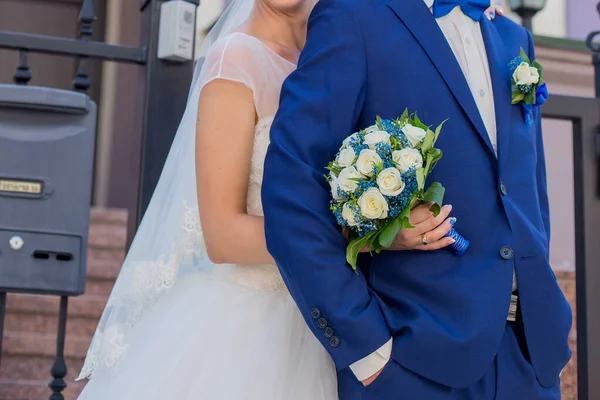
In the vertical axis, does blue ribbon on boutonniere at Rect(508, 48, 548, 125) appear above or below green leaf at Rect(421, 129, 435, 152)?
above

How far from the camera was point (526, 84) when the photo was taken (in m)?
2.14

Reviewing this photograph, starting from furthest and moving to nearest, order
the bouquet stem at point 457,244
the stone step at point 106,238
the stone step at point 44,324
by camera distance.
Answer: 1. the stone step at point 106,238
2. the stone step at point 44,324
3. the bouquet stem at point 457,244

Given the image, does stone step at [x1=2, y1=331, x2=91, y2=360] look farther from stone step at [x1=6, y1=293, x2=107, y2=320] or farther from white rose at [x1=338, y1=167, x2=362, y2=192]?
white rose at [x1=338, y1=167, x2=362, y2=192]

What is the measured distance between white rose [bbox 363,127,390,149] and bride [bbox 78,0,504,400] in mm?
182

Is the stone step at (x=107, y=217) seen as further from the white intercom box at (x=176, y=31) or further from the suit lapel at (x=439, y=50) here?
the suit lapel at (x=439, y=50)

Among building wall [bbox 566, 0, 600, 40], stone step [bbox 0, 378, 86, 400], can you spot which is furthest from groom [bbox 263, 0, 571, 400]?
building wall [bbox 566, 0, 600, 40]

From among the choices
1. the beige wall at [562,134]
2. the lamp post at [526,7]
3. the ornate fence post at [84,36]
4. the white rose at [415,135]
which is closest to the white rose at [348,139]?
the white rose at [415,135]

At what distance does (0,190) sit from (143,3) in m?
1.04

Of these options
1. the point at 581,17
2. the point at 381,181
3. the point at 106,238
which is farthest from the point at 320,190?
the point at 581,17

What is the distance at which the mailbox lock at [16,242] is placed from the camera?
3.46m

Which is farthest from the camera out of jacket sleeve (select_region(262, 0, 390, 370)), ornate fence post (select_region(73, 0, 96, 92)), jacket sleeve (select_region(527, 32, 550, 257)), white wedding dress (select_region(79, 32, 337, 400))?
ornate fence post (select_region(73, 0, 96, 92))

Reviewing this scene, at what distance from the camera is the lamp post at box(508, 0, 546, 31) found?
4027 mm

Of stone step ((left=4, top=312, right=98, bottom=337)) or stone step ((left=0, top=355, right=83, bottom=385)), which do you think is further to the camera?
stone step ((left=4, top=312, right=98, bottom=337))

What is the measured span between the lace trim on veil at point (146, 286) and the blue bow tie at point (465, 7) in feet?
2.69
